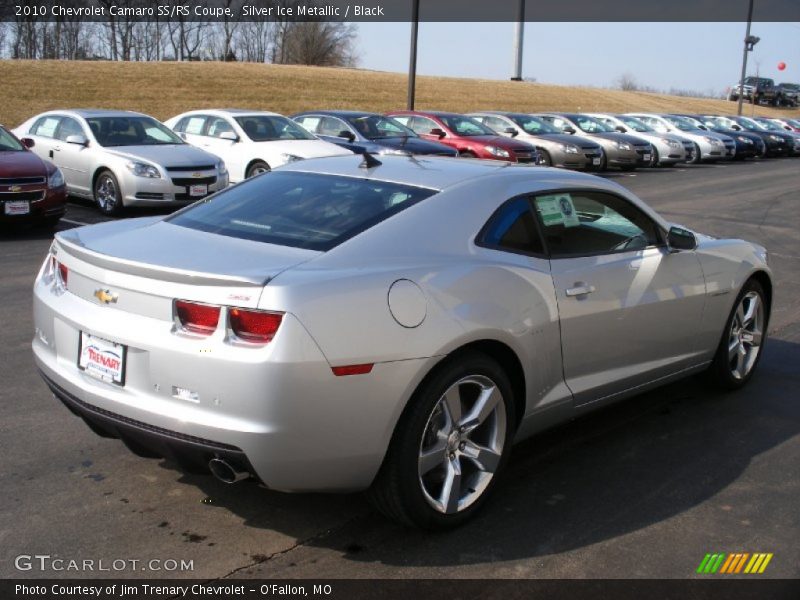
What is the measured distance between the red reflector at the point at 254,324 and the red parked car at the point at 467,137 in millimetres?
17138

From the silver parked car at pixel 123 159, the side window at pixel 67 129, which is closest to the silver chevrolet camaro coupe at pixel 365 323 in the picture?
the silver parked car at pixel 123 159

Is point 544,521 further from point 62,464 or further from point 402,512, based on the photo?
point 62,464

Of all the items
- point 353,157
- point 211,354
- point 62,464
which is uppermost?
point 353,157

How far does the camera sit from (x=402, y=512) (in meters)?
3.82

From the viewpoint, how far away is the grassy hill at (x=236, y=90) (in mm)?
38906

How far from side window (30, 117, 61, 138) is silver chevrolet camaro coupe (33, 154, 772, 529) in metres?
11.3

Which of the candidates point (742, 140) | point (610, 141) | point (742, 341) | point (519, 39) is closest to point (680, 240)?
point (742, 341)

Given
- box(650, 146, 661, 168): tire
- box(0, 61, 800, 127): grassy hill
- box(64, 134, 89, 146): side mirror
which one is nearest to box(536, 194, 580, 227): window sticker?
box(64, 134, 89, 146): side mirror

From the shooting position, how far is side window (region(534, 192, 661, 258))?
4.67 metres

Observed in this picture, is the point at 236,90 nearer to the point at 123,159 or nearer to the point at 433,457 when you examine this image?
the point at 123,159

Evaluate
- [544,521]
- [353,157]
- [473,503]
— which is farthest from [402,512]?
[353,157]

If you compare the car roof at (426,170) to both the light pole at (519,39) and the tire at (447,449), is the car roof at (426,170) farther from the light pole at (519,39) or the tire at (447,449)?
the light pole at (519,39)

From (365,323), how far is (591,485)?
5.31 ft

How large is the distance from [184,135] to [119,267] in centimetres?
1394
